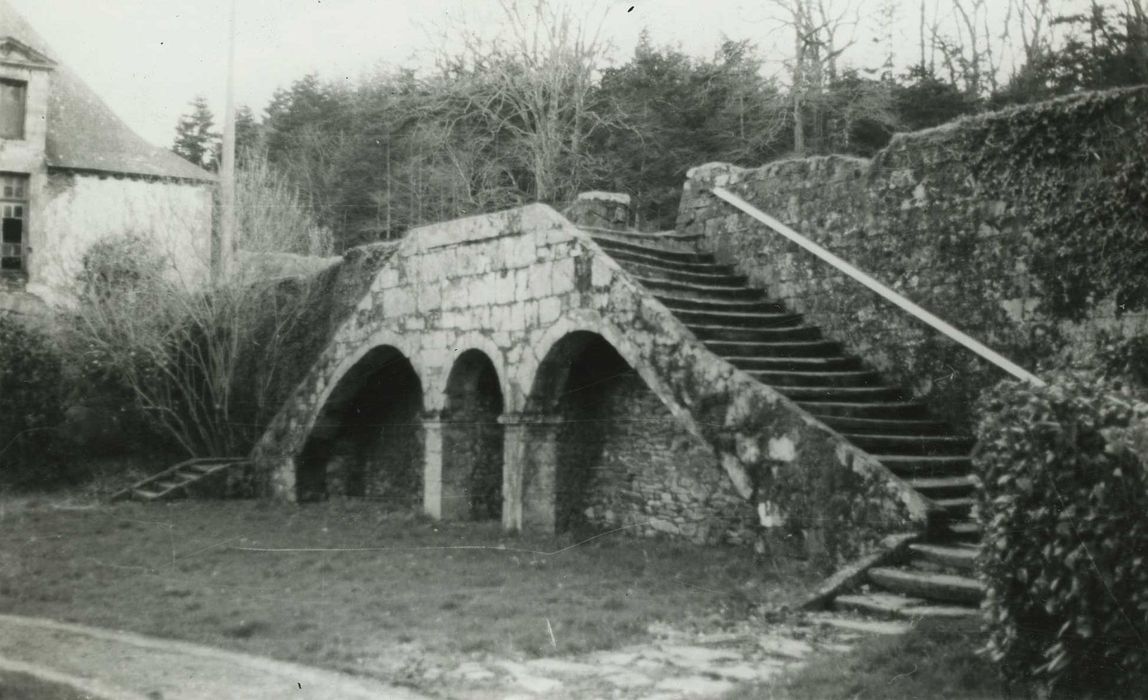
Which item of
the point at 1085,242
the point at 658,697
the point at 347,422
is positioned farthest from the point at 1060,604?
the point at 347,422

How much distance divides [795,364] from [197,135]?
2797cm

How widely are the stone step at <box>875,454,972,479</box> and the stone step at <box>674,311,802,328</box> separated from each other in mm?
2230

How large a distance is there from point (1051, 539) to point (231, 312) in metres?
14.0

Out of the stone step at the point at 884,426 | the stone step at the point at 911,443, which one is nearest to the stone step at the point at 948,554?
the stone step at the point at 911,443

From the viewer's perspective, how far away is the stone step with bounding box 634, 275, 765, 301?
9.65 m

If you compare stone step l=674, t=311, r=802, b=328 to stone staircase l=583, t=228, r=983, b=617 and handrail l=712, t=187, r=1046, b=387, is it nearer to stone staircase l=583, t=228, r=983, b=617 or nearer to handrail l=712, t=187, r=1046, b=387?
stone staircase l=583, t=228, r=983, b=617

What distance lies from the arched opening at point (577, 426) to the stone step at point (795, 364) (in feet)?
6.25

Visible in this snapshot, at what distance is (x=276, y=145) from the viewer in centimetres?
3331

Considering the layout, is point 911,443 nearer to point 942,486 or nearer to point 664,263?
point 942,486

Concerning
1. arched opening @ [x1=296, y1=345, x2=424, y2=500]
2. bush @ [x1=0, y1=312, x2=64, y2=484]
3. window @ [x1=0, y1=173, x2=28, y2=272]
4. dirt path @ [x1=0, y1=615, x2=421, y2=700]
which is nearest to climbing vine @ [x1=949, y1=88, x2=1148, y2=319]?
dirt path @ [x1=0, y1=615, x2=421, y2=700]

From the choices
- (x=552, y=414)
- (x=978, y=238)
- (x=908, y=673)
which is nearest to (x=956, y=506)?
(x=908, y=673)

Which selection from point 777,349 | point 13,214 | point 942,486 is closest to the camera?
point 942,486

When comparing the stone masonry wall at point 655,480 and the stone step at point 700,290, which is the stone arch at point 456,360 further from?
the stone step at point 700,290

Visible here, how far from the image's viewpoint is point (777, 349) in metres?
9.31
